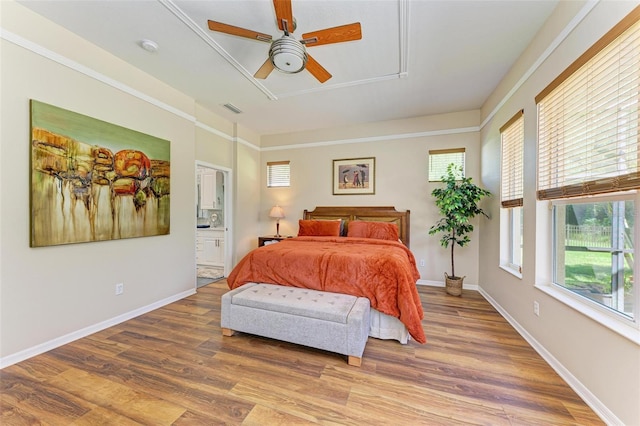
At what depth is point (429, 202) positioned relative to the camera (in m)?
4.39

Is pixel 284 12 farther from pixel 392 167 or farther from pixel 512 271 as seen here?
pixel 512 271

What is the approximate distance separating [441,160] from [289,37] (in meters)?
3.39

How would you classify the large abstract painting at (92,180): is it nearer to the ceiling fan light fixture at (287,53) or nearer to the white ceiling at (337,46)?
the white ceiling at (337,46)

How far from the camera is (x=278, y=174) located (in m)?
5.45

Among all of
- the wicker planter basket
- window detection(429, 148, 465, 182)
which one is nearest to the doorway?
window detection(429, 148, 465, 182)

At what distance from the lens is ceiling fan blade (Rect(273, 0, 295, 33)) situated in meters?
1.67

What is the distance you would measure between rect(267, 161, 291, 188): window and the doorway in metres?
0.97

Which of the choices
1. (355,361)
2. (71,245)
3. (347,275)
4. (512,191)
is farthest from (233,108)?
(512,191)

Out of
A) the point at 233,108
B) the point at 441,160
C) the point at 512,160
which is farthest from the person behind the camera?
the point at 441,160

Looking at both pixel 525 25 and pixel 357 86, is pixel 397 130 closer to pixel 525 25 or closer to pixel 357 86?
pixel 357 86

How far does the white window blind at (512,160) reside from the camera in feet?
9.11

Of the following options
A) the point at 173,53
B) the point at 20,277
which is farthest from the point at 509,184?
the point at 20,277

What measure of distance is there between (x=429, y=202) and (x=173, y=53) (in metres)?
4.20

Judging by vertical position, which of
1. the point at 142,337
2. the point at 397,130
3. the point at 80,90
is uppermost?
the point at 397,130
